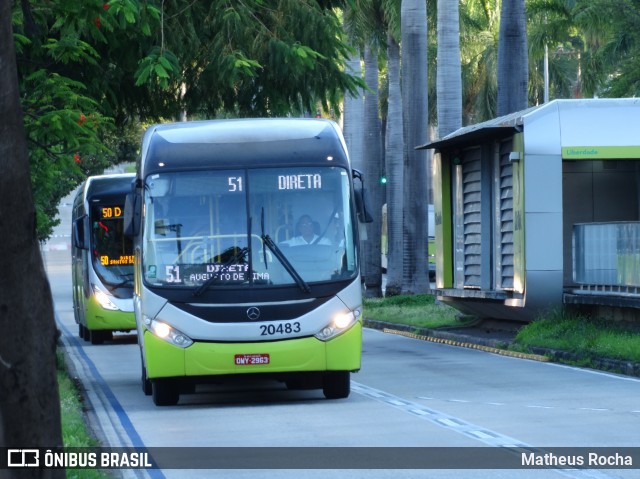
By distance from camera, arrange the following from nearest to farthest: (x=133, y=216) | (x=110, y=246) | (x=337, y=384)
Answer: (x=337, y=384) → (x=133, y=216) → (x=110, y=246)

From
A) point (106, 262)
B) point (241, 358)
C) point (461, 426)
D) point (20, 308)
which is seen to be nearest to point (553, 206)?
point (241, 358)

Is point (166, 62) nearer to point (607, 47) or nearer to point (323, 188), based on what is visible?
point (323, 188)

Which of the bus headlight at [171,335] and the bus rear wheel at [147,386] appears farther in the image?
the bus rear wheel at [147,386]

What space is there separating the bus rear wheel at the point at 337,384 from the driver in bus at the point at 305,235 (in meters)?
1.51

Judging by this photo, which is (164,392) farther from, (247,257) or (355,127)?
(355,127)

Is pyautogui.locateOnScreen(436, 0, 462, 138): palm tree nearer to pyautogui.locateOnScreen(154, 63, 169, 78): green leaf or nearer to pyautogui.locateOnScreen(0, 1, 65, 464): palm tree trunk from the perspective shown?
pyautogui.locateOnScreen(154, 63, 169, 78): green leaf

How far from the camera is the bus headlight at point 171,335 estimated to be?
1555 centimetres

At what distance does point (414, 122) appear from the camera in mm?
36875

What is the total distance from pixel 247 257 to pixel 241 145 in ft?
4.64

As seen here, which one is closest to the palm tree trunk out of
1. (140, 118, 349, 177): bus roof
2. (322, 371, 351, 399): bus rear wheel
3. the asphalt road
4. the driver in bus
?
the asphalt road

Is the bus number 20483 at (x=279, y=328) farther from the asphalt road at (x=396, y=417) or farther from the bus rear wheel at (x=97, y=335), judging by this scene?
the bus rear wheel at (x=97, y=335)

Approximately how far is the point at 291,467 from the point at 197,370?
4.87m

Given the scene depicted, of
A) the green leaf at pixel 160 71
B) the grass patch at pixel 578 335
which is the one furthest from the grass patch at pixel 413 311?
the green leaf at pixel 160 71

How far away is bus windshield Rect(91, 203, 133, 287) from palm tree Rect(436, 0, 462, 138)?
27.8 ft
